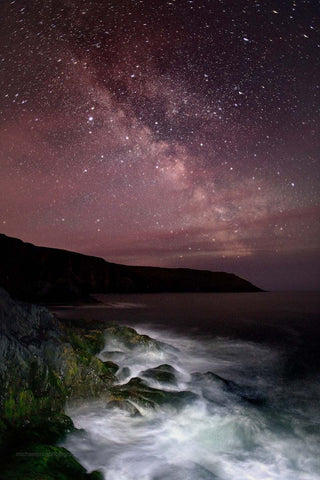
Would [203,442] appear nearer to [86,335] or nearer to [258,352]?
[86,335]

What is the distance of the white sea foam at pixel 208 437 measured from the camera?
5219 mm

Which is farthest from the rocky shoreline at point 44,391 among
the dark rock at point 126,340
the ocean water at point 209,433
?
the dark rock at point 126,340

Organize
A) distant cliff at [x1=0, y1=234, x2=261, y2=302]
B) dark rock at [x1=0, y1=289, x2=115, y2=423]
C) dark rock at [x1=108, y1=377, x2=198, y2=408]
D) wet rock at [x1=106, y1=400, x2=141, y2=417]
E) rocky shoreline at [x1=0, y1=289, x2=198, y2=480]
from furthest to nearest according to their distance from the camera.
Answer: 1. distant cliff at [x1=0, y1=234, x2=261, y2=302]
2. dark rock at [x1=108, y1=377, x2=198, y2=408]
3. wet rock at [x1=106, y1=400, x2=141, y2=417]
4. dark rock at [x1=0, y1=289, x2=115, y2=423]
5. rocky shoreline at [x1=0, y1=289, x2=198, y2=480]

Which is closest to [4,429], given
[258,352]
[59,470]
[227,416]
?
[59,470]

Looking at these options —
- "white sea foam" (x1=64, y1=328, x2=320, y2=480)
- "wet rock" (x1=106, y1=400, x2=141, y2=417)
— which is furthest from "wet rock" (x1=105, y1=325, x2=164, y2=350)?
"wet rock" (x1=106, y1=400, x2=141, y2=417)

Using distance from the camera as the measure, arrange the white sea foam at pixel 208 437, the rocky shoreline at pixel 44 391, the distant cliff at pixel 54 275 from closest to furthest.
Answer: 1. the rocky shoreline at pixel 44 391
2. the white sea foam at pixel 208 437
3. the distant cliff at pixel 54 275

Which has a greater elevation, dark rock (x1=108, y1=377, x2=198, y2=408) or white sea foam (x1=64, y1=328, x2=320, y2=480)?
A: dark rock (x1=108, y1=377, x2=198, y2=408)

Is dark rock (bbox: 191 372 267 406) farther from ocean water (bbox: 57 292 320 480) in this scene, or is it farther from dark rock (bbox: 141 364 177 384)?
dark rock (bbox: 141 364 177 384)

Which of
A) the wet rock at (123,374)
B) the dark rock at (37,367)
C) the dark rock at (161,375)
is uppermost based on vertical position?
the dark rock at (37,367)

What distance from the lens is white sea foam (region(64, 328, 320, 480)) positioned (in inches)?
205

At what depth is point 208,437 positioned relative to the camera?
251 inches

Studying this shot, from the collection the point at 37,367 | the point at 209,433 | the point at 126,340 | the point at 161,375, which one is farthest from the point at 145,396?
the point at 126,340

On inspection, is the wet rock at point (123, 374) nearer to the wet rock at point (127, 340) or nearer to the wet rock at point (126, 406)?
the wet rock at point (126, 406)

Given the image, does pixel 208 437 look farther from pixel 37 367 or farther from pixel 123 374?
pixel 37 367
